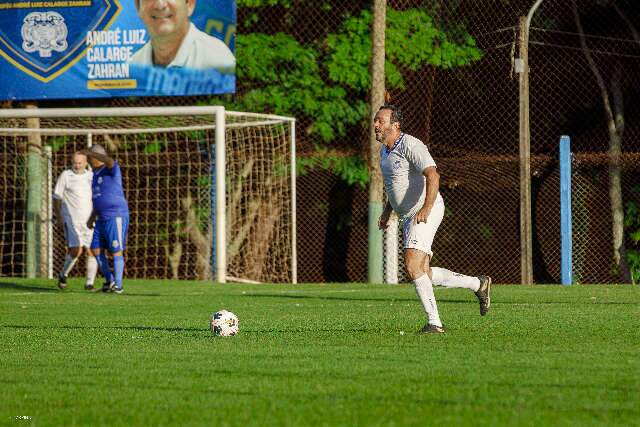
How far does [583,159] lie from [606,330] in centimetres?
1228

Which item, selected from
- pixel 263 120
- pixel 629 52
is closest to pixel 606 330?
pixel 263 120

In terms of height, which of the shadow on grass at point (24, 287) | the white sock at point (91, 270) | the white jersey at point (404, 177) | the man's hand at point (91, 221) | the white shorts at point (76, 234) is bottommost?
the shadow on grass at point (24, 287)

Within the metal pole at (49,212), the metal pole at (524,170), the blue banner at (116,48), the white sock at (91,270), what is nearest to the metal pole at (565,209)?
the metal pole at (524,170)

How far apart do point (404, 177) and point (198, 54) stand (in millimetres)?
12617

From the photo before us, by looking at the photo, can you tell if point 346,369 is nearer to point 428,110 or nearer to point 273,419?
point 273,419

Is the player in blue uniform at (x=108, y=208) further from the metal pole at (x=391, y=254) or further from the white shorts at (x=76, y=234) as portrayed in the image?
the metal pole at (x=391, y=254)

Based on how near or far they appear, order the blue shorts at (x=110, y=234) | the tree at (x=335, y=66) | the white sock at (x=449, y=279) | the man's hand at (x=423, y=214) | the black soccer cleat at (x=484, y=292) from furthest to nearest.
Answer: the tree at (x=335, y=66) < the blue shorts at (x=110, y=234) < the black soccer cleat at (x=484, y=292) < the white sock at (x=449, y=279) < the man's hand at (x=423, y=214)

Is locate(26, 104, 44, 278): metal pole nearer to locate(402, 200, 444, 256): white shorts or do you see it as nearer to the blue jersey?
the blue jersey

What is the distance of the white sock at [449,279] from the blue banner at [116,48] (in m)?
11.8

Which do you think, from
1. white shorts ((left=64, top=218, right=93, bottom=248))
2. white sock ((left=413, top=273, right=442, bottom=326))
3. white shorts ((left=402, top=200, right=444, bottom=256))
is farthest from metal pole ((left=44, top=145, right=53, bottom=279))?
white sock ((left=413, top=273, right=442, bottom=326))

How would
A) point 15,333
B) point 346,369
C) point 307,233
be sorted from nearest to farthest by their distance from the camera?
point 346,369 < point 15,333 < point 307,233

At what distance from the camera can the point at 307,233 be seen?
26109 mm

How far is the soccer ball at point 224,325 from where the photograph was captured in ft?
33.0

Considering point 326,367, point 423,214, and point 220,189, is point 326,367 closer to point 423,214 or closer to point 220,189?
point 423,214
